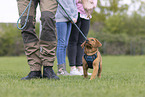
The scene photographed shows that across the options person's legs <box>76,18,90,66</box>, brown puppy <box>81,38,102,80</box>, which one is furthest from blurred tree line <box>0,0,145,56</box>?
brown puppy <box>81,38,102,80</box>

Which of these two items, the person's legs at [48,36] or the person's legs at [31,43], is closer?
the person's legs at [48,36]

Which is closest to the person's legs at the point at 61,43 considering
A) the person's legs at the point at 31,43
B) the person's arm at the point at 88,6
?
the person's arm at the point at 88,6

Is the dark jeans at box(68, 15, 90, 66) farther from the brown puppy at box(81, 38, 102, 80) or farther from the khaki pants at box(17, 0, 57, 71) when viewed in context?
the khaki pants at box(17, 0, 57, 71)

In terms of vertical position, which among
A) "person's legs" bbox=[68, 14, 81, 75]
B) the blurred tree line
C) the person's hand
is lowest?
the blurred tree line

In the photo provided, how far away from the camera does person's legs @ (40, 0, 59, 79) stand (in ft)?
10.4

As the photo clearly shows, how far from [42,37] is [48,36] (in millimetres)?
84

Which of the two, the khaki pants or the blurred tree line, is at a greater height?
the khaki pants

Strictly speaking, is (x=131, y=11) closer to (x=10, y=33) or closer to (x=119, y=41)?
(x=119, y=41)

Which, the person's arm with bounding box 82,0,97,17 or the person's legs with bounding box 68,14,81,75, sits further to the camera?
the person's legs with bounding box 68,14,81,75

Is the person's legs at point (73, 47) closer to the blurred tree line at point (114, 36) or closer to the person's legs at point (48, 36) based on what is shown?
the person's legs at point (48, 36)

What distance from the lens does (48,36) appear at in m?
3.21

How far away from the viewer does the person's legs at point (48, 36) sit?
3.16 meters

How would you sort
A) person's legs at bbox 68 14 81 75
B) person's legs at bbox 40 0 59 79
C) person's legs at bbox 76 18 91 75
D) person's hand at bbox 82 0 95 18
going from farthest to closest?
person's legs at bbox 76 18 91 75
person's legs at bbox 68 14 81 75
person's hand at bbox 82 0 95 18
person's legs at bbox 40 0 59 79

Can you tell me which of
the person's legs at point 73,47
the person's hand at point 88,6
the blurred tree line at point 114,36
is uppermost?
the person's hand at point 88,6
